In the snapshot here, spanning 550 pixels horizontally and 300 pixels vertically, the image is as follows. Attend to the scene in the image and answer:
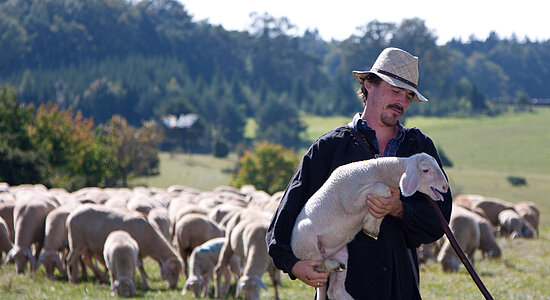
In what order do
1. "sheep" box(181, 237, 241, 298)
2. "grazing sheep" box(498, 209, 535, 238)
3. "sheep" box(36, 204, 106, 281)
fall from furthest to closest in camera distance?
"grazing sheep" box(498, 209, 535, 238)
"sheep" box(36, 204, 106, 281)
"sheep" box(181, 237, 241, 298)

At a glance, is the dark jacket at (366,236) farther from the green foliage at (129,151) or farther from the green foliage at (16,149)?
the green foliage at (129,151)

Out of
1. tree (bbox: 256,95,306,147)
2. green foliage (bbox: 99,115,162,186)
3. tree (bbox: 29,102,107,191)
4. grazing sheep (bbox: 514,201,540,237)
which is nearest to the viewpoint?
grazing sheep (bbox: 514,201,540,237)

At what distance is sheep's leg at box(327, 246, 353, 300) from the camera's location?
452 cm

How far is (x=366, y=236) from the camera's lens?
181 inches

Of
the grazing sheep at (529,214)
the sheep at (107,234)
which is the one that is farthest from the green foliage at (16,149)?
the sheep at (107,234)

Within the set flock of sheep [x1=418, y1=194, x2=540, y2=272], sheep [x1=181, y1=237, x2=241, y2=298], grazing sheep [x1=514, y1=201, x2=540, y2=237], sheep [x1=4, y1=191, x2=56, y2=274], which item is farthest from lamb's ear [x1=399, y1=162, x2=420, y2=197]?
grazing sheep [x1=514, y1=201, x2=540, y2=237]

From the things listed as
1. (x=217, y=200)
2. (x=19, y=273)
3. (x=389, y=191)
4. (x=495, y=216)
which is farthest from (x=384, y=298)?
(x=495, y=216)

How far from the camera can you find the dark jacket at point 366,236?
4.50m

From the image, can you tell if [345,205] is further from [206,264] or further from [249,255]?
[206,264]

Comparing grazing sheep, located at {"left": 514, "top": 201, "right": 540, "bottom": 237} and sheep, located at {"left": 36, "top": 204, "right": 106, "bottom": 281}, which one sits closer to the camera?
sheep, located at {"left": 36, "top": 204, "right": 106, "bottom": 281}

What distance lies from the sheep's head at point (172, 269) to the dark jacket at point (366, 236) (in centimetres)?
764

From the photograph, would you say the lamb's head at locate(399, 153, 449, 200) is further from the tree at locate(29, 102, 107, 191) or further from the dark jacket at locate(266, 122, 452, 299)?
the tree at locate(29, 102, 107, 191)

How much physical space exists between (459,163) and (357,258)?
254ft

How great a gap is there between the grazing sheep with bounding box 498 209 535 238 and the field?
0.45m
